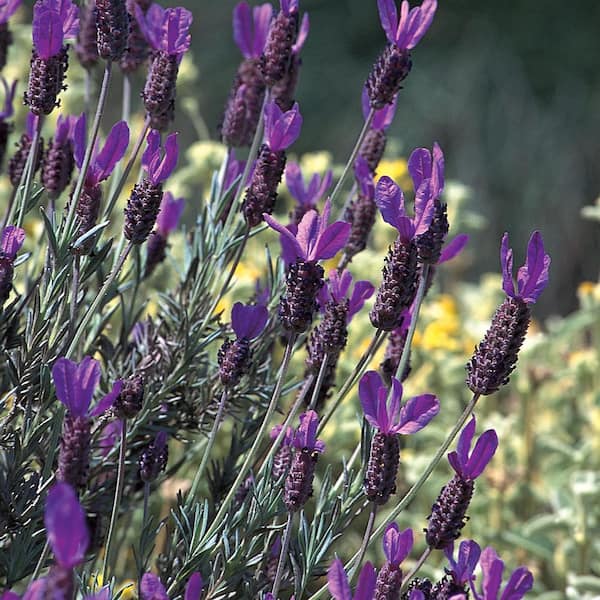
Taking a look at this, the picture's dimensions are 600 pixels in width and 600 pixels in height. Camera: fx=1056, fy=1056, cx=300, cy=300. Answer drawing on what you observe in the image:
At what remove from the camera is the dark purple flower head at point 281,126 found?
103 centimetres

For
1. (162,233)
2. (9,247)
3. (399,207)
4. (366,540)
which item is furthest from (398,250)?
(162,233)

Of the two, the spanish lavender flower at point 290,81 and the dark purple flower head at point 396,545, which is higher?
the spanish lavender flower at point 290,81

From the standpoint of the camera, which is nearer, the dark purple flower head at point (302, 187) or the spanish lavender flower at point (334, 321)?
the spanish lavender flower at point (334, 321)

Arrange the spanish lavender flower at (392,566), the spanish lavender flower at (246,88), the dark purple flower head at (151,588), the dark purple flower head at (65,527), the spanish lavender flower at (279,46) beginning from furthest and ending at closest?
the spanish lavender flower at (246,88), the spanish lavender flower at (279,46), the spanish lavender flower at (392,566), the dark purple flower head at (151,588), the dark purple flower head at (65,527)

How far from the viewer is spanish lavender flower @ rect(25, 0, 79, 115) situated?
3.18 ft

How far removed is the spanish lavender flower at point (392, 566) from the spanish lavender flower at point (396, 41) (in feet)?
1.43

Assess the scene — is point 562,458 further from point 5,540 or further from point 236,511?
point 5,540

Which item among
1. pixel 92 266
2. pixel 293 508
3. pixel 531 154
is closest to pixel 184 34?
pixel 92 266

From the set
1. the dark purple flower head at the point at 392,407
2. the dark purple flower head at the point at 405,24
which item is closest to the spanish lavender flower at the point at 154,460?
the dark purple flower head at the point at 392,407

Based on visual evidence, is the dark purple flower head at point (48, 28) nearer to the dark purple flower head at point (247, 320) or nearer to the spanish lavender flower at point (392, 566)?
the dark purple flower head at point (247, 320)

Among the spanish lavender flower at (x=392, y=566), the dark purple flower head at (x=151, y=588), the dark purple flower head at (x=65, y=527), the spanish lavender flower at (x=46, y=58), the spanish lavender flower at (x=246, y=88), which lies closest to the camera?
the dark purple flower head at (x=65, y=527)

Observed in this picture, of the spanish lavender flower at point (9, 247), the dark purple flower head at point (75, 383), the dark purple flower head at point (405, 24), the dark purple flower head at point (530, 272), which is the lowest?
the dark purple flower head at point (75, 383)

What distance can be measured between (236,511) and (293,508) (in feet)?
0.60

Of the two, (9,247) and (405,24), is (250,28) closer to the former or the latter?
(405,24)
